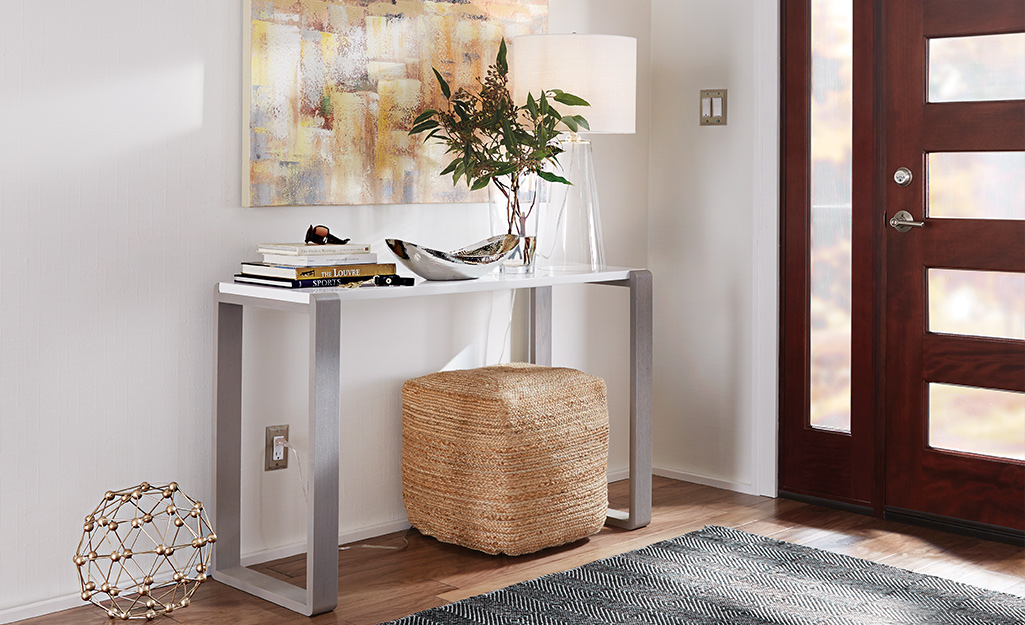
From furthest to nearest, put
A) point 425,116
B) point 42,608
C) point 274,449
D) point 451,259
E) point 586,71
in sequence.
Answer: point 586,71 → point 425,116 → point 274,449 → point 451,259 → point 42,608

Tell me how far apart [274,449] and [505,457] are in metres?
0.61

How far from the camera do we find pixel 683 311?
12.5 feet

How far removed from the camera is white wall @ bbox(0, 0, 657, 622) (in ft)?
7.73

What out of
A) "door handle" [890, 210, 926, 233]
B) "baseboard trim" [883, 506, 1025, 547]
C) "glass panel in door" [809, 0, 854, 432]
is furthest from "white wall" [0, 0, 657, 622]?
"baseboard trim" [883, 506, 1025, 547]

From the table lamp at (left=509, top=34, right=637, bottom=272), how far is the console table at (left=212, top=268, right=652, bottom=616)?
146mm

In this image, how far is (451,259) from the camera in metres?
2.73

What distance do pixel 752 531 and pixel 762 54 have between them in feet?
5.03

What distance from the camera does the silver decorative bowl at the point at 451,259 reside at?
8.77 feet

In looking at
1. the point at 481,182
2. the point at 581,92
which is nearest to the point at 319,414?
the point at 481,182

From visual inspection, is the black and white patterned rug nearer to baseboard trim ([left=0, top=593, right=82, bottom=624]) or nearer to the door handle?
baseboard trim ([left=0, top=593, right=82, bottom=624])

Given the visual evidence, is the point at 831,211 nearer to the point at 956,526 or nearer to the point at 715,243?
the point at 715,243

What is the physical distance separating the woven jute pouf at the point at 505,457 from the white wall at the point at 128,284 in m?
0.18

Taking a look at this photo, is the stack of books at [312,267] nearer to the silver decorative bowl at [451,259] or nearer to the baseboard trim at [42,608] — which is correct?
the silver decorative bowl at [451,259]

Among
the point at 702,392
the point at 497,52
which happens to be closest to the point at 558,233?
the point at 497,52
